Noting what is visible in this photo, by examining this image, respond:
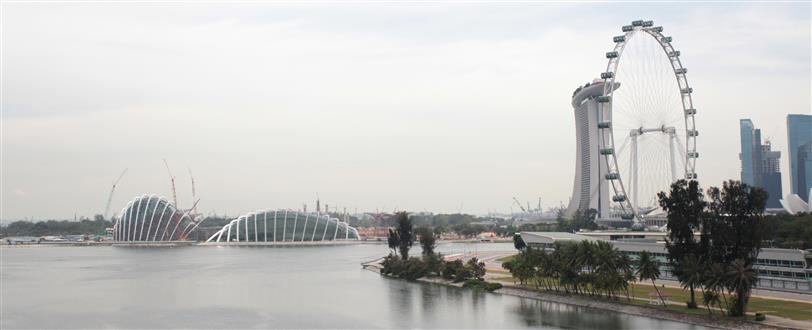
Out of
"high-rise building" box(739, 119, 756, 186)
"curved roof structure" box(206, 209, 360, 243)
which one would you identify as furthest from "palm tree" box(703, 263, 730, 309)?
"high-rise building" box(739, 119, 756, 186)

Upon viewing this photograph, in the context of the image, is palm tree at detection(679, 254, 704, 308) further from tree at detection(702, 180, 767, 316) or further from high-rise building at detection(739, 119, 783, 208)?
high-rise building at detection(739, 119, 783, 208)

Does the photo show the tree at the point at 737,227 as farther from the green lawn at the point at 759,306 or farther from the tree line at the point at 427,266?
the tree line at the point at 427,266

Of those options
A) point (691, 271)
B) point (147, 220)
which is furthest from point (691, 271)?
point (147, 220)

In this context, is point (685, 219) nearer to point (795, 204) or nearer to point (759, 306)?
point (759, 306)

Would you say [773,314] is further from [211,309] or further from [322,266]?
[322,266]

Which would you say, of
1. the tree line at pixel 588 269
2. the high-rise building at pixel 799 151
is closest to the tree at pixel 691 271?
the tree line at pixel 588 269
